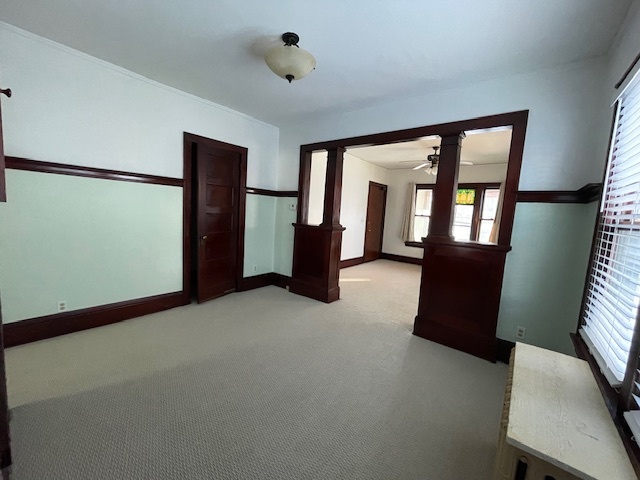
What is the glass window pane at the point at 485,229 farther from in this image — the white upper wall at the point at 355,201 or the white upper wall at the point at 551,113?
the white upper wall at the point at 551,113

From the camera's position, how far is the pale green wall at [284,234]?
419cm

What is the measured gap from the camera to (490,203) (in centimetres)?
602

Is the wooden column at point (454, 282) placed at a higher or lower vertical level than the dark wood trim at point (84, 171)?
lower

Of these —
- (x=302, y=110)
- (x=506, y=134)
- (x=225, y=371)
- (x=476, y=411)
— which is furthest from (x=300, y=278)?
(x=506, y=134)

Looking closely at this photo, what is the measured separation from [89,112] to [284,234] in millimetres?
2659

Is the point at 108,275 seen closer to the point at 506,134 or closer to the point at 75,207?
the point at 75,207

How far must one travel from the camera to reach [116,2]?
5.68 ft

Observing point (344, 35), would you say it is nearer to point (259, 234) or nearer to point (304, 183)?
point (304, 183)

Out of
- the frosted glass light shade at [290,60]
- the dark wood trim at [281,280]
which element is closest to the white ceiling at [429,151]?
the frosted glass light shade at [290,60]

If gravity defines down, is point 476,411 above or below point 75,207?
below

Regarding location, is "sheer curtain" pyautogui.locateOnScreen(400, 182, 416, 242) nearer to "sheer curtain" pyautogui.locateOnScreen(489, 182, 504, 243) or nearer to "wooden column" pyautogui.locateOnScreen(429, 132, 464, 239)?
"sheer curtain" pyautogui.locateOnScreen(489, 182, 504, 243)

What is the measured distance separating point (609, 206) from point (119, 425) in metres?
3.18

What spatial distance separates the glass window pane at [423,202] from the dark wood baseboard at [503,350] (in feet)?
15.3

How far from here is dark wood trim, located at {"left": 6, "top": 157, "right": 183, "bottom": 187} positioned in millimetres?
2172
